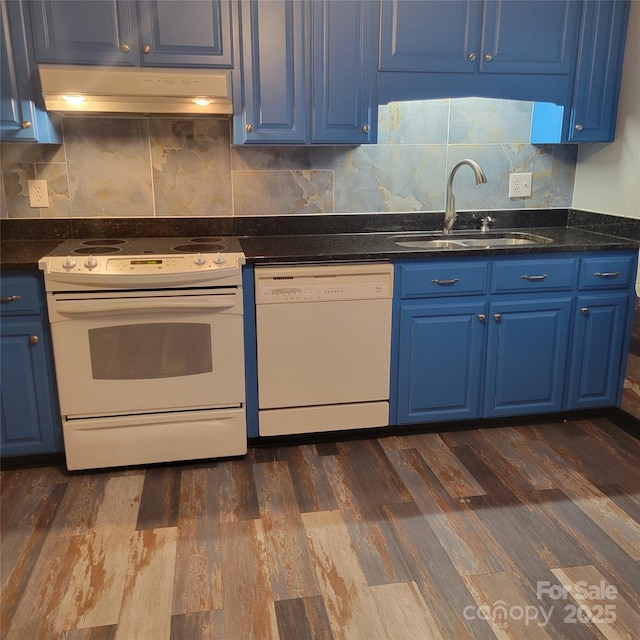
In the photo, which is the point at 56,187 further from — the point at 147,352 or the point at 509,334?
the point at 509,334

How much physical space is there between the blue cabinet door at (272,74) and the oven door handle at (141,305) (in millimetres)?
720

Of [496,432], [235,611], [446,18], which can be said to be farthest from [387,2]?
[235,611]

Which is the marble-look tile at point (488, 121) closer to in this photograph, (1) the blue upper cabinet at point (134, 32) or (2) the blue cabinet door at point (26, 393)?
(1) the blue upper cabinet at point (134, 32)

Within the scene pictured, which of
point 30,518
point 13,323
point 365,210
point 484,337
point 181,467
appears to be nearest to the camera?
point 30,518

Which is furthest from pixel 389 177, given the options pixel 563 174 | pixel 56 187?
pixel 56 187

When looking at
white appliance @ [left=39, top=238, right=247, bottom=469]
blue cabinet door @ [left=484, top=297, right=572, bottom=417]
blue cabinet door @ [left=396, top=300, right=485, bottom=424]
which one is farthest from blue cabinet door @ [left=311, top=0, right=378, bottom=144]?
blue cabinet door @ [left=484, top=297, right=572, bottom=417]

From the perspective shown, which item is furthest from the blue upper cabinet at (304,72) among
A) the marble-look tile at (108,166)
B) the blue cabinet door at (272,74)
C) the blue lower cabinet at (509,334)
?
the blue lower cabinet at (509,334)

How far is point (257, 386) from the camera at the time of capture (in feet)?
9.02

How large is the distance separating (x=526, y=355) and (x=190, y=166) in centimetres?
182

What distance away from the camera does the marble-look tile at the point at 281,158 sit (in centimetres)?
306

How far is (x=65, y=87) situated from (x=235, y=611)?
2.01 metres

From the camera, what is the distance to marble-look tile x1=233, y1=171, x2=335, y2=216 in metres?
3.09

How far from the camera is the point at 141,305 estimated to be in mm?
2488

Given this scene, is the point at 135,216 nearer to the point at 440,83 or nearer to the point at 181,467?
the point at 181,467
